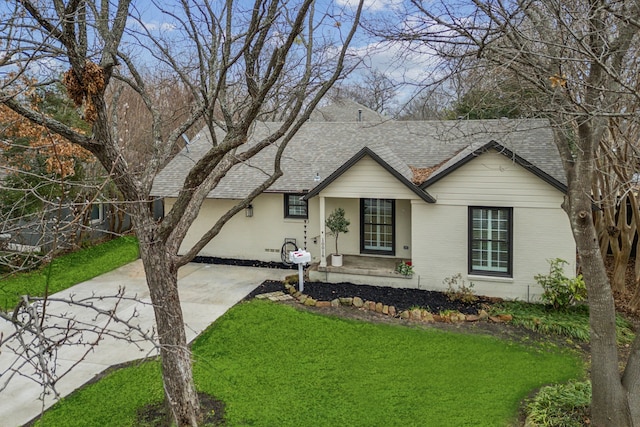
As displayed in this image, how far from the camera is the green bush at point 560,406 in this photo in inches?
255

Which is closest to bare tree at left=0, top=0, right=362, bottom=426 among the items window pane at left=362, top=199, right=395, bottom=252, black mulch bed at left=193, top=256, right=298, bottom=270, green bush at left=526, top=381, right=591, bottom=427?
green bush at left=526, top=381, right=591, bottom=427

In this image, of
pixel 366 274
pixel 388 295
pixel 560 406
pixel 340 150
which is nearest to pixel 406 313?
pixel 388 295

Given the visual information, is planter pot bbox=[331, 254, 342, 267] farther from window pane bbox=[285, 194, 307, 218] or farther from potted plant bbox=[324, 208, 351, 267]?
window pane bbox=[285, 194, 307, 218]

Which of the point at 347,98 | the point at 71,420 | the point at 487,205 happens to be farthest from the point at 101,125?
the point at 347,98

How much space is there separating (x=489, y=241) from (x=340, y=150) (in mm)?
6057

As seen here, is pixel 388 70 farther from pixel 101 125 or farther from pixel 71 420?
pixel 71 420

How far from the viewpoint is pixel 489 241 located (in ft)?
39.9

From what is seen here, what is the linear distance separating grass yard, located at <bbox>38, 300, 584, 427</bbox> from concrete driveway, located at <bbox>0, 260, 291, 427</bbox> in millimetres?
512

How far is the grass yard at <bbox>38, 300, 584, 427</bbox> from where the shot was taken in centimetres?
689

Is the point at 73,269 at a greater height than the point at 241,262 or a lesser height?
lesser

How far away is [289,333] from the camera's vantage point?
9891mm

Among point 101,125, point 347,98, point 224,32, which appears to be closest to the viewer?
point 101,125

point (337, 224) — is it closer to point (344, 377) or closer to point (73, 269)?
point (344, 377)

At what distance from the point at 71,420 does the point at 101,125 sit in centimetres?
431
